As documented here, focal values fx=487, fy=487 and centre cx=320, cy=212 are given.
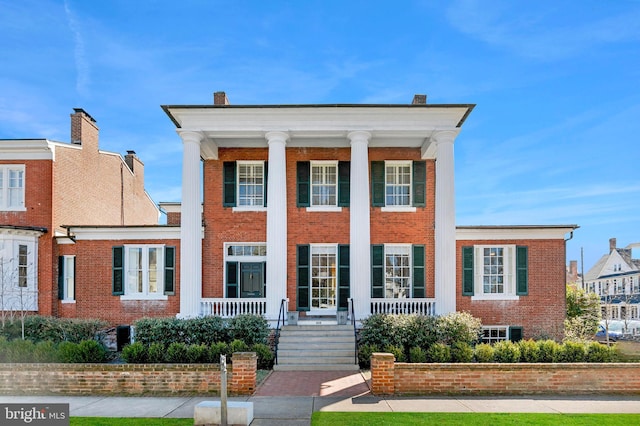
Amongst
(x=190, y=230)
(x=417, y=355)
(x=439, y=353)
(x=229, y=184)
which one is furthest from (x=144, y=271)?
(x=439, y=353)

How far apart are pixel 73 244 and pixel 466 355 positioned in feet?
50.8

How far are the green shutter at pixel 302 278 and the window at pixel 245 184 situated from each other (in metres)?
2.46

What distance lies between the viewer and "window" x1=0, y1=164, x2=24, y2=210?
65.6 ft

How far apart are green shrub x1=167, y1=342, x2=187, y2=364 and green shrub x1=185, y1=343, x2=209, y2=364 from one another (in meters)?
0.13

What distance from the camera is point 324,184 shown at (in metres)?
19.8

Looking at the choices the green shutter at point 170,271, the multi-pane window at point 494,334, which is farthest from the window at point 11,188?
the multi-pane window at point 494,334

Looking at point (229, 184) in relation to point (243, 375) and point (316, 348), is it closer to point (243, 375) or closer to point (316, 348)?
point (316, 348)

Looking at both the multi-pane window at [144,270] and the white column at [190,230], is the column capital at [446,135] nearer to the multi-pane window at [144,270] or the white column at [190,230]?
the white column at [190,230]

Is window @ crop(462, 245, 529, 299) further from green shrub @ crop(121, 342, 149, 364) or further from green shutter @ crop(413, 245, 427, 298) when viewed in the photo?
green shrub @ crop(121, 342, 149, 364)

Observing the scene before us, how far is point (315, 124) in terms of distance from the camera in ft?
57.6

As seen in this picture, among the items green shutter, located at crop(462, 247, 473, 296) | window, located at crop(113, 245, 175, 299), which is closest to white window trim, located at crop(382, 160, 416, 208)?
green shutter, located at crop(462, 247, 473, 296)

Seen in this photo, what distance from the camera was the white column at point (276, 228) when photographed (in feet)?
56.2

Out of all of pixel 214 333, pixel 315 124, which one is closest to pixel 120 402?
pixel 214 333

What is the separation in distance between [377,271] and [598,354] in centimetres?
817
